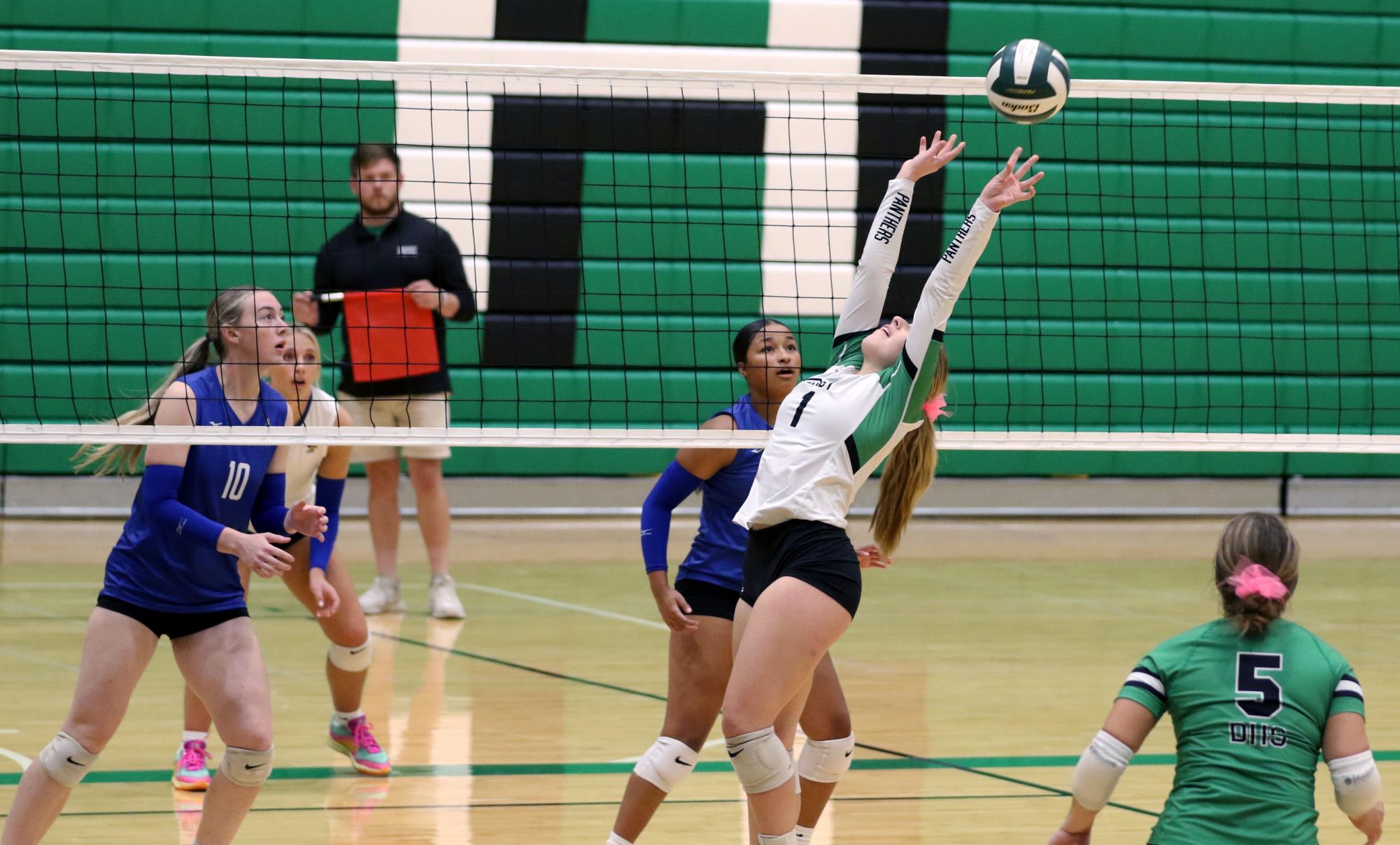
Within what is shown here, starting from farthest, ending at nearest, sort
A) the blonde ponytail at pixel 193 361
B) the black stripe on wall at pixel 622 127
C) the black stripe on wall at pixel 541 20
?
the black stripe on wall at pixel 541 20 → the black stripe on wall at pixel 622 127 → the blonde ponytail at pixel 193 361

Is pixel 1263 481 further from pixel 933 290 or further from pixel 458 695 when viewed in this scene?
pixel 933 290

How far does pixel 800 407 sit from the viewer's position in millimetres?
4320

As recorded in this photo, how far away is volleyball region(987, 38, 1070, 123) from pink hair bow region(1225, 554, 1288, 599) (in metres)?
1.81

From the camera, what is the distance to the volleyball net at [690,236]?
438 inches

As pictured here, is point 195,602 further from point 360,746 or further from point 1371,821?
point 1371,821

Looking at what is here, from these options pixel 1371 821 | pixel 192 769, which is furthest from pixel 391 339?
pixel 1371 821

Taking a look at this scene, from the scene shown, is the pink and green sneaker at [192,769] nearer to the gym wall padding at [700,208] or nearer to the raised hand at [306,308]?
the raised hand at [306,308]

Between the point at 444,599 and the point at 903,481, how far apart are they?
14.4ft

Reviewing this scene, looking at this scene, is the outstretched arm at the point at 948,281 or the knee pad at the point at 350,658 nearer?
the outstretched arm at the point at 948,281

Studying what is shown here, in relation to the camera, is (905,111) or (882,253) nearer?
(882,253)

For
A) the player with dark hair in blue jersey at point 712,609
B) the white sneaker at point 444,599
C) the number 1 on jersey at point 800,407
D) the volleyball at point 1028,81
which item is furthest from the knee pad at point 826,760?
the white sneaker at point 444,599

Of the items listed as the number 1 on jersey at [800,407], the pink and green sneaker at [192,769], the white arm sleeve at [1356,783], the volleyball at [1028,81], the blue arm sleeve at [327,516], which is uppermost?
the volleyball at [1028,81]

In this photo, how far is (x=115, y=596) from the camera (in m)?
4.33

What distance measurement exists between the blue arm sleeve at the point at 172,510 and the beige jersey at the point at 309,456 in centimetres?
85
